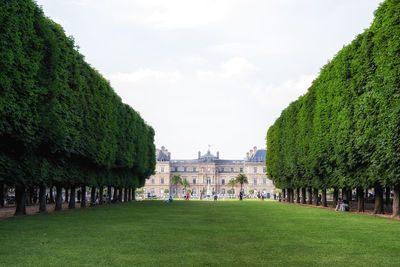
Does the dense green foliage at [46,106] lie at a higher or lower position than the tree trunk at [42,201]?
higher

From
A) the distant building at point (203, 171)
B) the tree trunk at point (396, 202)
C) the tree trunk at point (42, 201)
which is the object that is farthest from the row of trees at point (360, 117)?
the distant building at point (203, 171)

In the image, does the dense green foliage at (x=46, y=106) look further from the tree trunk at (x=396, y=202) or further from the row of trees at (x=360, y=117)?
the tree trunk at (x=396, y=202)

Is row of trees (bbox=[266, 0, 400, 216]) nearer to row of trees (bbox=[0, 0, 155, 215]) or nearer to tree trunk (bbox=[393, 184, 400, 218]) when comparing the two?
tree trunk (bbox=[393, 184, 400, 218])

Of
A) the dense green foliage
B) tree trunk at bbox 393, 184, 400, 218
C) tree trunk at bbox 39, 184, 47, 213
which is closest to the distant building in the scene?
the dense green foliage

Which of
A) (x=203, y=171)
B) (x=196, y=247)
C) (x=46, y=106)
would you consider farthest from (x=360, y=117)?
(x=203, y=171)

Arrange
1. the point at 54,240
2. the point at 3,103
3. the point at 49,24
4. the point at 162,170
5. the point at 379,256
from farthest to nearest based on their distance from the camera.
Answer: the point at 162,170 → the point at 49,24 → the point at 3,103 → the point at 54,240 → the point at 379,256

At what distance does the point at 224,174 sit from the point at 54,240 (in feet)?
473

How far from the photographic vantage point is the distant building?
144975mm

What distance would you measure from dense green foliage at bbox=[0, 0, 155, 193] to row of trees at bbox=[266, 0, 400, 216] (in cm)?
1677

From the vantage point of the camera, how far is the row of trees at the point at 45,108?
19203mm

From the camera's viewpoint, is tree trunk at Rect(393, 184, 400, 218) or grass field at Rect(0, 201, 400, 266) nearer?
grass field at Rect(0, 201, 400, 266)

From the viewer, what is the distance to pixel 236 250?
32.5ft

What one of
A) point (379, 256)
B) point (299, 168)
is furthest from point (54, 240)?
point (299, 168)

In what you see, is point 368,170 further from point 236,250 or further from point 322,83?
point 236,250
